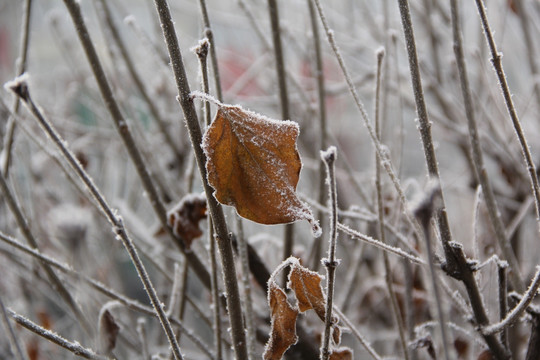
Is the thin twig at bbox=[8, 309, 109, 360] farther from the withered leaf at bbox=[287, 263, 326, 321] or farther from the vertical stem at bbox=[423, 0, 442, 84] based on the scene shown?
the vertical stem at bbox=[423, 0, 442, 84]

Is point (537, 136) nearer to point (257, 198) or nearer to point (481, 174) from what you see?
point (481, 174)

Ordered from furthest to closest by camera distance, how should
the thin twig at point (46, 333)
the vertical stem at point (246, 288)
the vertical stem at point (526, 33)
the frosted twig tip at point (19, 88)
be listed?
the vertical stem at point (526, 33), the vertical stem at point (246, 288), the thin twig at point (46, 333), the frosted twig tip at point (19, 88)

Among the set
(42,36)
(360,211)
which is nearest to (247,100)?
(360,211)

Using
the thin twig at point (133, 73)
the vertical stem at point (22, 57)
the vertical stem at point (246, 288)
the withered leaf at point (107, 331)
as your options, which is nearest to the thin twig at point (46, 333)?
the withered leaf at point (107, 331)

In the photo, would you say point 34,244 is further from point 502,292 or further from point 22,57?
point 502,292

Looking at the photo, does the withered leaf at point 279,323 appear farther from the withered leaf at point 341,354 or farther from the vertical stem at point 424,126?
the vertical stem at point 424,126

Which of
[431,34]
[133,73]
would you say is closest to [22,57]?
[133,73]
